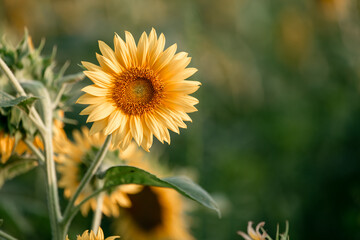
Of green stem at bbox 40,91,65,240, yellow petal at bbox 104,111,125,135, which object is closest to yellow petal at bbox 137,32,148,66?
yellow petal at bbox 104,111,125,135

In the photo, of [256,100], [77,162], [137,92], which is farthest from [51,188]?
[256,100]

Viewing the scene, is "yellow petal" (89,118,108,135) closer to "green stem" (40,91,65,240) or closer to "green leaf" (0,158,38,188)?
"green stem" (40,91,65,240)

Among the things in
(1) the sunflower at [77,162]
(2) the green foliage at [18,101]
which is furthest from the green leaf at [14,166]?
(2) the green foliage at [18,101]

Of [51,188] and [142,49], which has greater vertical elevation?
[142,49]

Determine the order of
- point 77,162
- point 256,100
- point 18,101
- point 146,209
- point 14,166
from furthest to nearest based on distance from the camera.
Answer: point 256,100, point 146,209, point 77,162, point 14,166, point 18,101

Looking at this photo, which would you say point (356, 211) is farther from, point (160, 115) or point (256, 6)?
point (256, 6)

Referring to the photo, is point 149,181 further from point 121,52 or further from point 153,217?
point 153,217

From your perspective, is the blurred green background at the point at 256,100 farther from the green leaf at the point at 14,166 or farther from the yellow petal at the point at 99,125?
the yellow petal at the point at 99,125

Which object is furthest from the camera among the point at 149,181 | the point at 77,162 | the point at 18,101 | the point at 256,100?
the point at 256,100
